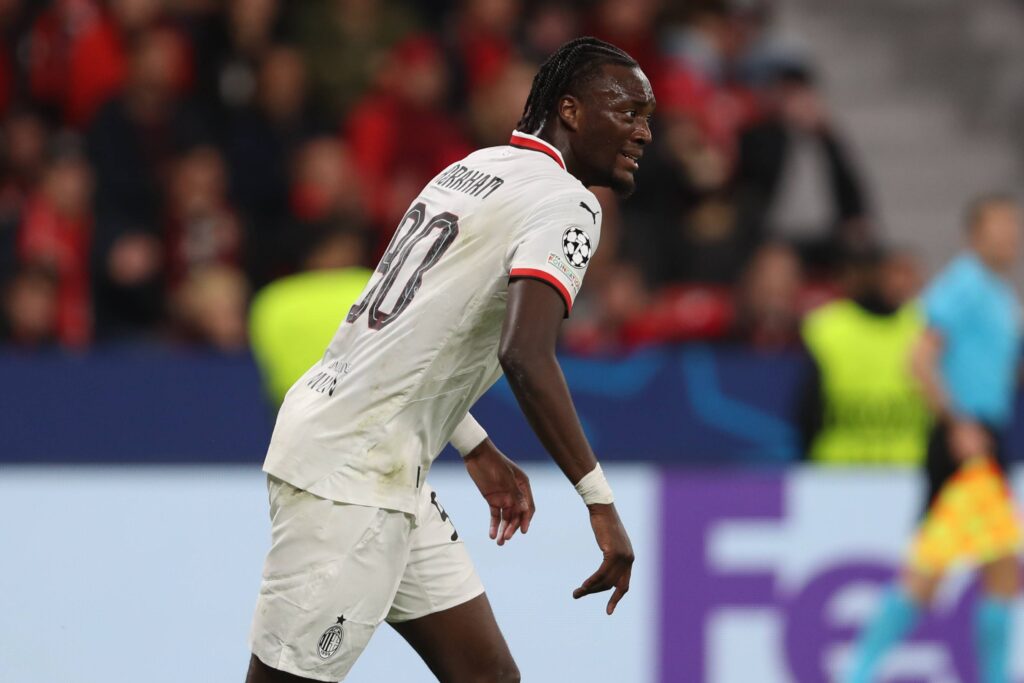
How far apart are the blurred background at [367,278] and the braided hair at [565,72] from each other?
3255 mm

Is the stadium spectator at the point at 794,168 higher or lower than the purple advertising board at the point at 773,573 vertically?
higher

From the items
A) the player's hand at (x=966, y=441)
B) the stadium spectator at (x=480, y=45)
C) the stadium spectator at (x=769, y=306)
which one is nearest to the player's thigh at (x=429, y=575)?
the player's hand at (x=966, y=441)

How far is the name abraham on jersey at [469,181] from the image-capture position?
3758mm

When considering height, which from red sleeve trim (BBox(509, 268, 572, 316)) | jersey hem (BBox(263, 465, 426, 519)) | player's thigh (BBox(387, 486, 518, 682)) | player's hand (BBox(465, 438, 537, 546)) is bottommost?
player's thigh (BBox(387, 486, 518, 682))

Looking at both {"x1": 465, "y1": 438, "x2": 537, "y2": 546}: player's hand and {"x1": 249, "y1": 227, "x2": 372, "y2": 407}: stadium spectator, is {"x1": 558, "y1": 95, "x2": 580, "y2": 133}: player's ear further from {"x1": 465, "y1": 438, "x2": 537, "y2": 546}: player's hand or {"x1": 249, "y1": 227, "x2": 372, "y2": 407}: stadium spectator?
{"x1": 249, "y1": 227, "x2": 372, "y2": 407}: stadium spectator

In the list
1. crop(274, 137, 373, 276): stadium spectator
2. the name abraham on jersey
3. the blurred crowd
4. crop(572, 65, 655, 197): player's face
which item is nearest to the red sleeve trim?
the name abraham on jersey

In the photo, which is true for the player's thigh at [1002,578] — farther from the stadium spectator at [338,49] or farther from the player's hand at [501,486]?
the stadium spectator at [338,49]

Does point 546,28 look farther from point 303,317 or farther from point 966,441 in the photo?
point 966,441

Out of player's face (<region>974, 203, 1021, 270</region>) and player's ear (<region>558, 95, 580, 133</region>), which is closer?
player's ear (<region>558, 95, 580, 133</region>)

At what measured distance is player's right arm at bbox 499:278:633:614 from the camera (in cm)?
340

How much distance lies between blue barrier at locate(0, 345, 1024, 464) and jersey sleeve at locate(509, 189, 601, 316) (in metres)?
4.79

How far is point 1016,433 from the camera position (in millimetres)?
8852

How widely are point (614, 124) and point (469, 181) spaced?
1.14 ft

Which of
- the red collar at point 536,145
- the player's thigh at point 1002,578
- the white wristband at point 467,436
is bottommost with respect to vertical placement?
the player's thigh at point 1002,578
